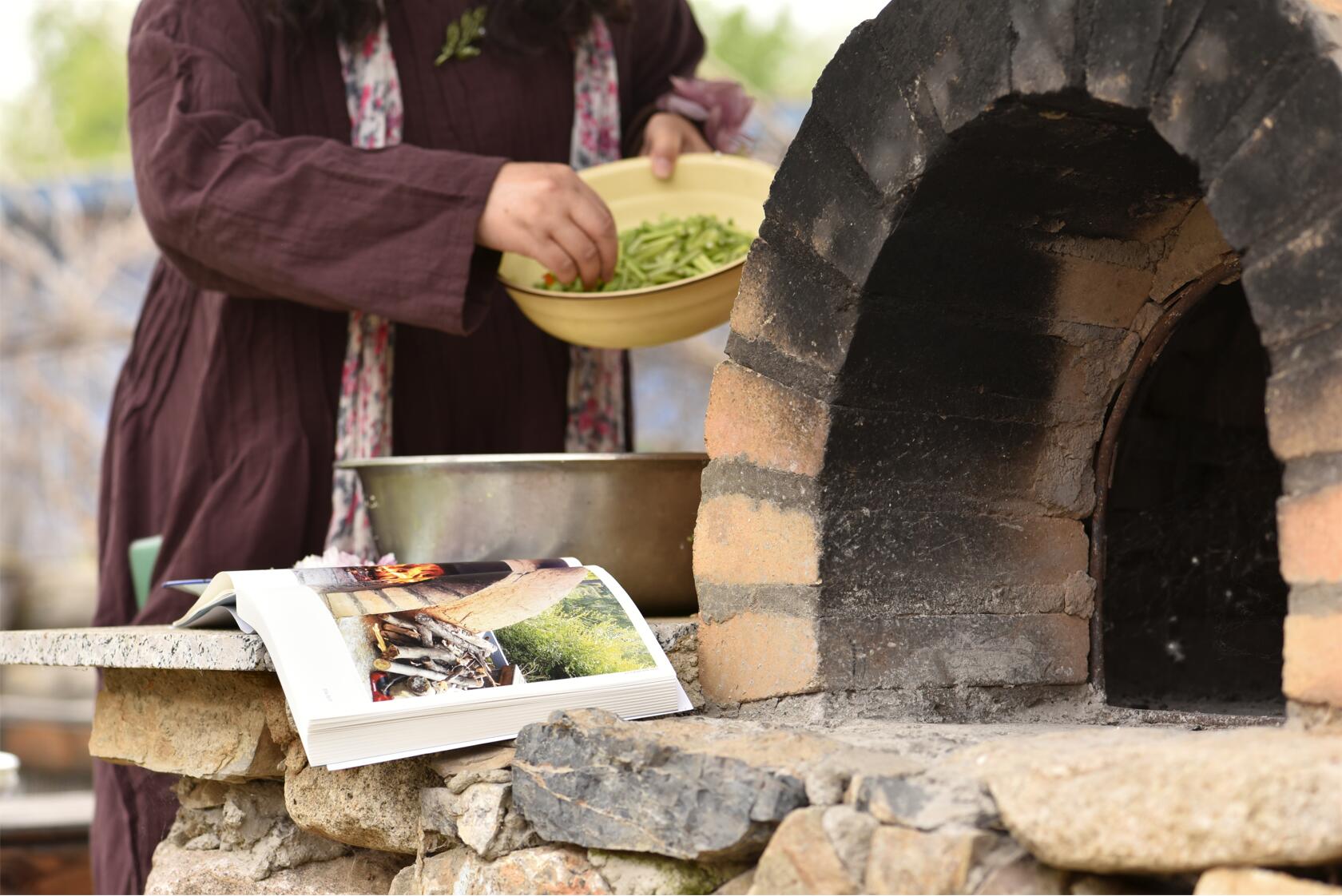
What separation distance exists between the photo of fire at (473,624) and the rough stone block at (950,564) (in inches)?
10.3

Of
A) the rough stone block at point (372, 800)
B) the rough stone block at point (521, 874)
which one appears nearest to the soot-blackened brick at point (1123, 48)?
the rough stone block at point (521, 874)

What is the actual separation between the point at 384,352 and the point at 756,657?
0.93m

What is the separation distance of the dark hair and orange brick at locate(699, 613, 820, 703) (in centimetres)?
121

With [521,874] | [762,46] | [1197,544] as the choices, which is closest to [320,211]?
[521,874]

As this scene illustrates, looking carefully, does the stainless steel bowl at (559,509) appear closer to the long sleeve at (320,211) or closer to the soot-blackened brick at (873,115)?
the long sleeve at (320,211)

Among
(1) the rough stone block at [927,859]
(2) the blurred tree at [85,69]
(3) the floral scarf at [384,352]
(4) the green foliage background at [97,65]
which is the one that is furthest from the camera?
(2) the blurred tree at [85,69]

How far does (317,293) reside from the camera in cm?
202

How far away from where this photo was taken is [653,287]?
79.0 inches

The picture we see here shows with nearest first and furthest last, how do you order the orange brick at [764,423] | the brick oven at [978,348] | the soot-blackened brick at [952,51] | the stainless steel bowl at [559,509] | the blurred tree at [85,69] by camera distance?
the brick oven at [978,348] → the soot-blackened brick at [952,51] → the orange brick at [764,423] → the stainless steel bowl at [559,509] → the blurred tree at [85,69]

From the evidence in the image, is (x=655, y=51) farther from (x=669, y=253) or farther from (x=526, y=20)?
(x=669, y=253)

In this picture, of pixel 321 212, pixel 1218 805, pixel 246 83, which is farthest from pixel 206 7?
pixel 1218 805

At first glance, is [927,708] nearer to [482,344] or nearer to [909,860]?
[909,860]

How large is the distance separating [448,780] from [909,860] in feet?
2.06

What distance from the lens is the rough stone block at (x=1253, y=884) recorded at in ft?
Answer: 3.15
